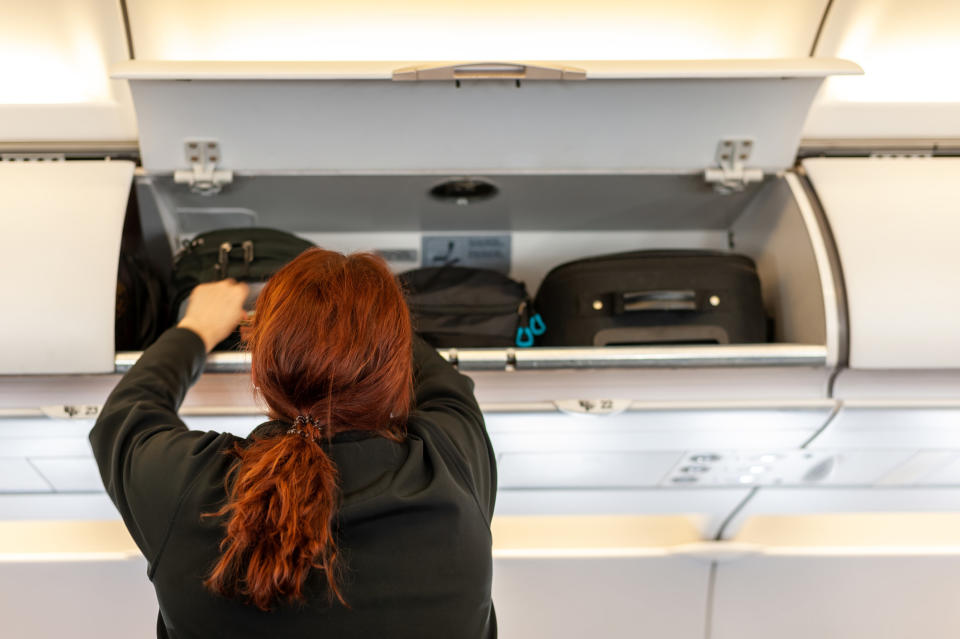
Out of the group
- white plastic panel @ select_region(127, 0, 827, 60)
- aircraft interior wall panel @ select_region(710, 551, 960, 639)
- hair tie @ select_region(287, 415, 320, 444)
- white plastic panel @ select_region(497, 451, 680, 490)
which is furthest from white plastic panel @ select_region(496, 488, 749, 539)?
white plastic panel @ select_region(127, 0, 827, 60)

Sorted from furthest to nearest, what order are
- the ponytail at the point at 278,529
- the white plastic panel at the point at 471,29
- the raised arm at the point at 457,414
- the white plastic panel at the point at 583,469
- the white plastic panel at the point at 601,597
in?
the white plastic panel at the point at 601,597
the white plastic panel at the point at 583,469
the white plastic panel at the point at 471,29
the raised arm at the point at 457,414
the ponytail at the point at 278,529

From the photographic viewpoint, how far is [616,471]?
1469 mm

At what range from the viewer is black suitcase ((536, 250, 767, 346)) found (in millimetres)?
1330

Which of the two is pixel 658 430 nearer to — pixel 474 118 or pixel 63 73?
pixel 474 118

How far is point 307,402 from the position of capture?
864 mm

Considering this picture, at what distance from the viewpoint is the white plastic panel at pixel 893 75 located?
4.26ft

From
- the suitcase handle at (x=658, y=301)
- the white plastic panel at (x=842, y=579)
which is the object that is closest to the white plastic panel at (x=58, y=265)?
the suitcase handle at (x=658, y=301)

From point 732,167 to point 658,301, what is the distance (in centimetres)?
33

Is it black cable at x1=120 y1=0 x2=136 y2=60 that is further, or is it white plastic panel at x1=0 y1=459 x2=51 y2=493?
white plastic panel at x1=0 y1=459 x2=51 y2=493

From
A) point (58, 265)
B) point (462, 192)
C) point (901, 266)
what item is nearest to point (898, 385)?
point (901, 266)

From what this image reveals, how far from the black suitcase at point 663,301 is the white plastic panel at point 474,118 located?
202 millimetres

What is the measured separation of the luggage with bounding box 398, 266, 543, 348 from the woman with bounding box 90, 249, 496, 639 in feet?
1.53

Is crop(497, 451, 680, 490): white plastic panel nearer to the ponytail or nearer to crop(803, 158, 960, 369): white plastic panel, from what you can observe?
crop(803, 158, 960, 369): white plastic panel

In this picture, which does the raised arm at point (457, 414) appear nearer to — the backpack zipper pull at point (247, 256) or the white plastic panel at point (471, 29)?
the backpack zipper pull at point (247, 256)
